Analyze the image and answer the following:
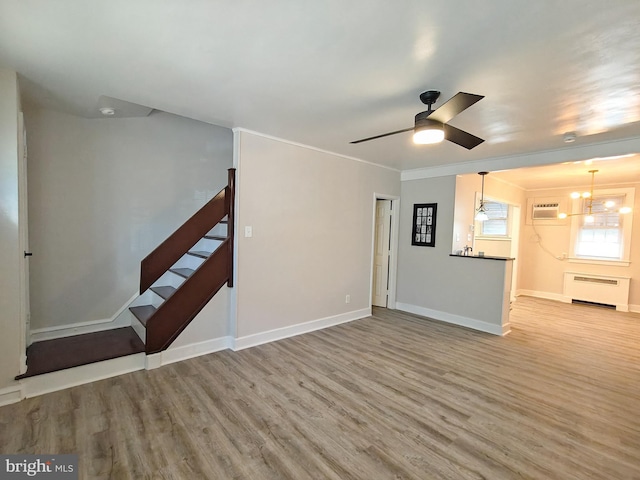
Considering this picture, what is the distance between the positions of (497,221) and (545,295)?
6.53 feet

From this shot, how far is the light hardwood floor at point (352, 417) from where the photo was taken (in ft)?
6.03

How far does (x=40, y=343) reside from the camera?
3.05m

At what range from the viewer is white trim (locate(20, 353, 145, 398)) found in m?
2.44

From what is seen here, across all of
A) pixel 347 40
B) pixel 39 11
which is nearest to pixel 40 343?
pixel 39 11

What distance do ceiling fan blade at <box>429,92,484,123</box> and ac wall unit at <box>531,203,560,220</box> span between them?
6178 mm

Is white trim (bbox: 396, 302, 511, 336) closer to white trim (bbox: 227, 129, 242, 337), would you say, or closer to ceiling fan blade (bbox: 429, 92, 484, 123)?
white trim (bbox: 227, 129, 242, 337)

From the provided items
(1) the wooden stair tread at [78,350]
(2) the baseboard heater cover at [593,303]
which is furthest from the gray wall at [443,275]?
(1) the wooden stair tread at [78,350]

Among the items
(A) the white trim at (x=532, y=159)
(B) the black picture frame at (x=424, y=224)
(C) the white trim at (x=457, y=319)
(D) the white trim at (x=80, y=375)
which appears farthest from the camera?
(B) the black picture frame at (x=424, y=224)

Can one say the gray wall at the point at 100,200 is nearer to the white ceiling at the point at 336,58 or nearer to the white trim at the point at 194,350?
the white ceiling at the point at 336,58

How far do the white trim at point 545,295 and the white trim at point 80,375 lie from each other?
7700mm

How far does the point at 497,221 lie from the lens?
694 centimetres

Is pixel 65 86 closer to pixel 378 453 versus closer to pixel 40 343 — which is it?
pixel 40 343

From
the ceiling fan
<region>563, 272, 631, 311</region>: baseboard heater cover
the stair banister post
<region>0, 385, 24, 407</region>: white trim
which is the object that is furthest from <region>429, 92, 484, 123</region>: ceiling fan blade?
<region>563, 272, 631, 311</region>: baseboard heater cover

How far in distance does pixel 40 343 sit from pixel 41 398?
36.1 inches
